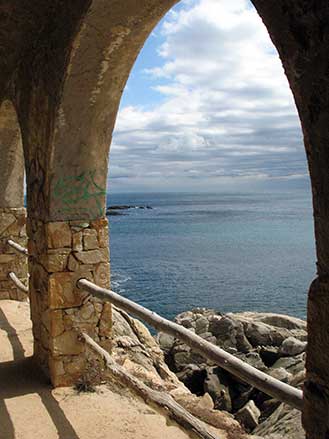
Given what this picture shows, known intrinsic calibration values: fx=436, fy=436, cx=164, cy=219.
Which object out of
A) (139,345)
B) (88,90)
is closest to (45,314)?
(88,90)

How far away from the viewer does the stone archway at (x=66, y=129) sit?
3.40 m

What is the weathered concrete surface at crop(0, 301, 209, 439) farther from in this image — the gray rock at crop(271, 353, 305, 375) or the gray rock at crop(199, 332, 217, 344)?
the gray rock at crop(199, 332, 217, 344)

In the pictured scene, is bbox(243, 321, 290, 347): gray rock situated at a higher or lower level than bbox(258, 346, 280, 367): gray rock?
higher

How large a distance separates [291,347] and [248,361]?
1.28 meters

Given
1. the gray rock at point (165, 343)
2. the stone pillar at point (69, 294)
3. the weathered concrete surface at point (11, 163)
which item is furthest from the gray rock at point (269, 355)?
the stone pillar at point (69, 294)

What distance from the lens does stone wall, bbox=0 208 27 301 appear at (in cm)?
711

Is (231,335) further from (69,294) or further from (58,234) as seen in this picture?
(58,234)

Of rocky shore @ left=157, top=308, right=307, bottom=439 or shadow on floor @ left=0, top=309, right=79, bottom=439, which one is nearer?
shadow on floor @ left=0, top=309, right=79, bottom=439

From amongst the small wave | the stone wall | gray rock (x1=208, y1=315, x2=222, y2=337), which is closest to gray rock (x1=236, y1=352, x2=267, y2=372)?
gray rock (x1=208, y1=315, x2=222, y2=337)

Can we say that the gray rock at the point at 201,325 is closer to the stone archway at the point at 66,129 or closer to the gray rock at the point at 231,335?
the gray rock at the point at 231,335

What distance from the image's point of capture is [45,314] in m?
4.27

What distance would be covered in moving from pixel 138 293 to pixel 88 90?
1917 cm

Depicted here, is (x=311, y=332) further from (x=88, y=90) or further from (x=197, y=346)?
(x=88, y=90)

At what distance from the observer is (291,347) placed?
1217 cm
